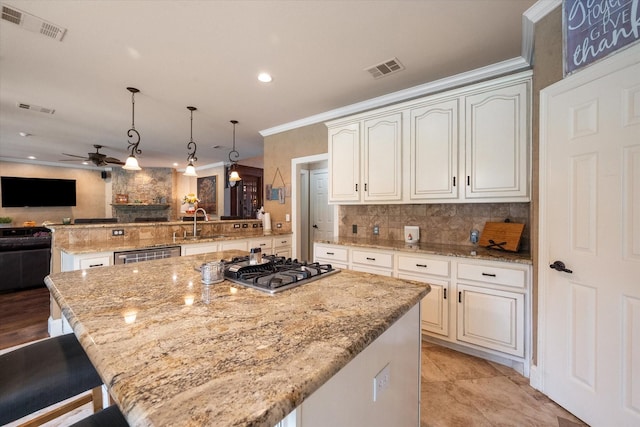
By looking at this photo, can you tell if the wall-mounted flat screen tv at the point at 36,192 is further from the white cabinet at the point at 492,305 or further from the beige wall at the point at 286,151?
the white cabinet at the point at 492,305

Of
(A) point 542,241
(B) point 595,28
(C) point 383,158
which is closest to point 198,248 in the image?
(C) point 383,158

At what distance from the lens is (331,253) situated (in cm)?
322

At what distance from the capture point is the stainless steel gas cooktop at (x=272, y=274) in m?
1.20

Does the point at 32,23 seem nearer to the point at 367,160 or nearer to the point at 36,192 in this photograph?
the point at 367,160

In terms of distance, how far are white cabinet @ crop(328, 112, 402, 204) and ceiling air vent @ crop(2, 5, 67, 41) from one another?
2.56 metres

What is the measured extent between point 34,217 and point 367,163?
31.1 ft

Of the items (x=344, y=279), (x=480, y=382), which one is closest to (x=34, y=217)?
(x=344, y=279)

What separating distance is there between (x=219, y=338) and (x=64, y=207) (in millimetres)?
10167

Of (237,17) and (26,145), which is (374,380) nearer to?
(237,17)

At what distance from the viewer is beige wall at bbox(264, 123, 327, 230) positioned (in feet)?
13.2

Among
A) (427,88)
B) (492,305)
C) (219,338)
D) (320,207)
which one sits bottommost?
(492,305)

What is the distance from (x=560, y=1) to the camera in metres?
1.74

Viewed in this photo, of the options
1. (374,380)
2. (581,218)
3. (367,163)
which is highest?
(367,163)

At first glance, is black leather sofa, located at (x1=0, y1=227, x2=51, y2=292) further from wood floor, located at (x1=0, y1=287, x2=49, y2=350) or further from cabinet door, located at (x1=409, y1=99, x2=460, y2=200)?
cabinet door, located at (x1=409, y1=99, x2=460, y2=200)
